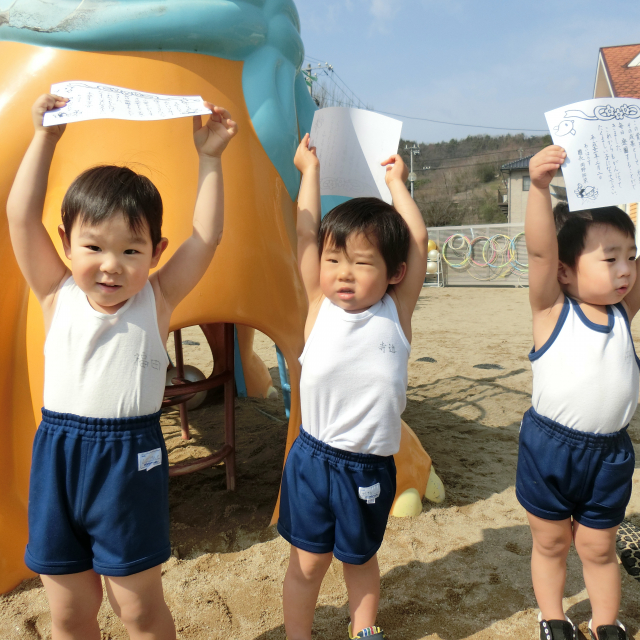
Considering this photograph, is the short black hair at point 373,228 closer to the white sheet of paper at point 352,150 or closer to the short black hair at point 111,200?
the white sheet of paper at point 352,150

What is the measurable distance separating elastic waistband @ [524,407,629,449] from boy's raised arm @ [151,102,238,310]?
46.7 inches

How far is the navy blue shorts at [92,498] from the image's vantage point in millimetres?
1467

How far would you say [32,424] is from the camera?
7.66ft

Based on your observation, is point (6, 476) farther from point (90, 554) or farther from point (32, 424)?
point (90, 554)

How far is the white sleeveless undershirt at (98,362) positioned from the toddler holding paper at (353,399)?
1.57ft

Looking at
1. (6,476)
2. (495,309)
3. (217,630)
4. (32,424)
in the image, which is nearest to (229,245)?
(32,424)

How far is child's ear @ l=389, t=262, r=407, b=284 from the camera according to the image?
1722mm

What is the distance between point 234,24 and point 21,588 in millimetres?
2516

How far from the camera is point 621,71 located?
15.1m

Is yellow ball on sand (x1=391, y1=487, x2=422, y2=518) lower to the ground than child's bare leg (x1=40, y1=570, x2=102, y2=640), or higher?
lower

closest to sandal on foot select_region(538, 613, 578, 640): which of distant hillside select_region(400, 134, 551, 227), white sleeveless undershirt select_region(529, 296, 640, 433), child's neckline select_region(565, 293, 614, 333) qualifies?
white sleeveless undershirt select_region(529, 296, 640, 433)

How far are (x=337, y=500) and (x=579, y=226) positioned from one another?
43.8 inches

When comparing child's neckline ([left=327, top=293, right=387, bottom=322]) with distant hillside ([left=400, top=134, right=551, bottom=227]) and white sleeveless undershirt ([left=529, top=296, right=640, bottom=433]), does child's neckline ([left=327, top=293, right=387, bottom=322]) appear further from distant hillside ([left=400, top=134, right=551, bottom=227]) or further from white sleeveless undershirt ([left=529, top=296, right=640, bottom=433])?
distant hillside ([left=400, top=134, right=551, bottom=227])

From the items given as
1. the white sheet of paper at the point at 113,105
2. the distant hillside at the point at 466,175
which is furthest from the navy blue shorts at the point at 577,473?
the distant hillside at the point at 466,175
